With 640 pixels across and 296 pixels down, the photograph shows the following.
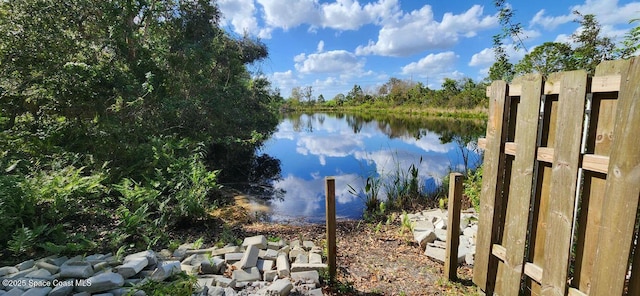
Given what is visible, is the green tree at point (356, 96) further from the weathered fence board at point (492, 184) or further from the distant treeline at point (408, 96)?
the weathered fence board at point (492, 184)

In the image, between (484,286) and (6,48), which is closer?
(484,286)

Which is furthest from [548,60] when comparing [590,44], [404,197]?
[404,197]

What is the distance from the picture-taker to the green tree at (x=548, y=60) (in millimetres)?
4230

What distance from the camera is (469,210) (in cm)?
373

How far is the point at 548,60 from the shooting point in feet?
15.1

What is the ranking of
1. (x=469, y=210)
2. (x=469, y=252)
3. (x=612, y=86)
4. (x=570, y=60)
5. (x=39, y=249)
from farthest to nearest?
→ 1. (x=570, y=60)
2. (x=469, y=210)
3. (x=469, y=252)
4. (x=39, y=249)
5. (x=612, y=86)

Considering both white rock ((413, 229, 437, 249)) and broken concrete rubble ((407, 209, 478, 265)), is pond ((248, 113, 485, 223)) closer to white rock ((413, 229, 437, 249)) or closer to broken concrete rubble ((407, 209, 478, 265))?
broken concrete rubble ((407, 209, 478, 265))

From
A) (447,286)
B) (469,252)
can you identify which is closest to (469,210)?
(469,252)

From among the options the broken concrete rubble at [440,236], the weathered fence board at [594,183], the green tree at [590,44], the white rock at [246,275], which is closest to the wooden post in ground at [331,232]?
the white rock at [246,275]

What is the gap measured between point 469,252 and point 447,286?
55 centimetres

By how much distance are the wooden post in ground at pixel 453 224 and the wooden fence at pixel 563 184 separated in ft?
0.92

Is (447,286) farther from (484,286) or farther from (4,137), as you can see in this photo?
(4,137)

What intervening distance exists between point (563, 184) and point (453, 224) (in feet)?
3.08

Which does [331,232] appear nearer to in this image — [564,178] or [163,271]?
[163,271]
